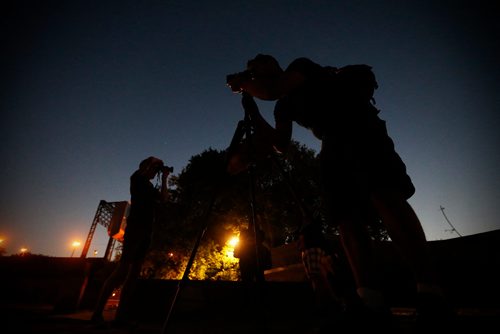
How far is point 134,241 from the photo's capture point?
2955 millimetres

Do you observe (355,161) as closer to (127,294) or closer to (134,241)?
(134,241)

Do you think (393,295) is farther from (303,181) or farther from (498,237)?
(303,181)

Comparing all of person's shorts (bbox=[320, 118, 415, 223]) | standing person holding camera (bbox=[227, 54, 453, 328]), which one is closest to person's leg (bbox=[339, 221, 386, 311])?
standing person holding camera (bbox=[227, 54, 453, 328])

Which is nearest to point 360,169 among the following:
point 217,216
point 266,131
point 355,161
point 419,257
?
point 355,161

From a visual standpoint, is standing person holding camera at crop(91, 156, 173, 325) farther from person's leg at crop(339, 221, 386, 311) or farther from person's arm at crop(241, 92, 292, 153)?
person's leg at crop(339, 221, 386, 311)

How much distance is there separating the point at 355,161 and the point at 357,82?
622 millimetres

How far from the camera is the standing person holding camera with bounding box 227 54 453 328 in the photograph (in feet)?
3.97

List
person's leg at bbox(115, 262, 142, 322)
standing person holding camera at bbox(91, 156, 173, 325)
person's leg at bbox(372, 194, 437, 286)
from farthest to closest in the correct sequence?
standing person holding camera at bbox(91, 156, 173, 325) → person's leg at bbox(115, 262, 142, 322) → person's leg at bbox(372, 194, 437, 286)

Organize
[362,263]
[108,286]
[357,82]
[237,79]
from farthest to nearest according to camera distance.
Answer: [108,286] → [237,79] → [357,82] → [362,263]

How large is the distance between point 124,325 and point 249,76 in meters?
2.89

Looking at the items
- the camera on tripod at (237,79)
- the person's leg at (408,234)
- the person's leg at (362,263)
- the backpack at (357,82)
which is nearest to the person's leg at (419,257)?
the person's leg at (408,234)

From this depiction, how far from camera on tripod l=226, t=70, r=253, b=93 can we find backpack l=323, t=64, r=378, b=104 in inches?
31.9

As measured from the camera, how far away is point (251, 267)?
4035 mm

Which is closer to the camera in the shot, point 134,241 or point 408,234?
point 408,234
